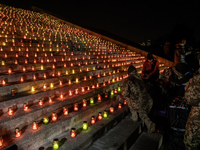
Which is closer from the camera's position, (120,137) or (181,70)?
(120,137)

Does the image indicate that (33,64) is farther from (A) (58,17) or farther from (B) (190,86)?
(A) (58,17)

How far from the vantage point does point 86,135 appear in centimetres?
336

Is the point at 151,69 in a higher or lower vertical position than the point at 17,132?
higher

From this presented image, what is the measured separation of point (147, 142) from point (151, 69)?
3.90 meters

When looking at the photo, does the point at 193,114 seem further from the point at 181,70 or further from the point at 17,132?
the point at 17,132

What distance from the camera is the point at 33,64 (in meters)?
5.29

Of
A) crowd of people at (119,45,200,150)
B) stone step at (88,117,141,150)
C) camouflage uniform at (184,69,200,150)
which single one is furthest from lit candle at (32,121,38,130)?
camouflage uniform at (184,69,200,150)

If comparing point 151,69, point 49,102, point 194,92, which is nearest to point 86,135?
point 49,102

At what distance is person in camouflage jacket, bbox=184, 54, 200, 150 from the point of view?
112 inches

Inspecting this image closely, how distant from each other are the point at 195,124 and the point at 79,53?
6.30 m

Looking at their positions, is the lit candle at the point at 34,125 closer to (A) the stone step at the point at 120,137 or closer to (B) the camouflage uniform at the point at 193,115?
(A) the stone step at the point at 120,137

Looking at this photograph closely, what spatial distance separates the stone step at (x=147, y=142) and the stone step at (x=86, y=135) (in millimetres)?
367

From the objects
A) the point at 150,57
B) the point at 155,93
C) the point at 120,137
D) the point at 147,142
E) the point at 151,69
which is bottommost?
the point at 147,142

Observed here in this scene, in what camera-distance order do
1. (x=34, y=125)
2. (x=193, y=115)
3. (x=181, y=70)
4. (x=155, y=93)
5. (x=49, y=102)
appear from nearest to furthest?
1. (x=193, y=115)
2. (x=34, y=125)
3. (x=49, y=102)
4. (x=181, y=70)
5. (x=155, y=93)
